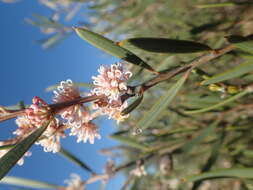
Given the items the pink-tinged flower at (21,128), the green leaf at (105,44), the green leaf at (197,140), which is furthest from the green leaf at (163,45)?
the green leaf at (197,140)

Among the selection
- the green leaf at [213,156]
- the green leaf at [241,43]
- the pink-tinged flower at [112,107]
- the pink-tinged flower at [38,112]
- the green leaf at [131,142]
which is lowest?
the pink-tinged flower at [38,112]

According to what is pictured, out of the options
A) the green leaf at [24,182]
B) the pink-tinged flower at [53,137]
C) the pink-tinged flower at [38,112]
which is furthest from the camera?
the green leaf at [24,182]

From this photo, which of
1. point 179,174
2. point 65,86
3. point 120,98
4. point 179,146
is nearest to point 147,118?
point 120,98

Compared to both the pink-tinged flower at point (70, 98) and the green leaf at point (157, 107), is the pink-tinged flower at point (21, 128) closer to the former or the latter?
the pink-tinged flower at point (70, 98)

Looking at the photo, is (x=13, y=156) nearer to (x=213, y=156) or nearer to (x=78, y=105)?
(x=78, y=105)

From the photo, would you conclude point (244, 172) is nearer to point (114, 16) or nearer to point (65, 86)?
point (65, 86)

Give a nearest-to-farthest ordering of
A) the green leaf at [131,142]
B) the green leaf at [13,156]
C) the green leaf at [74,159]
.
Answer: the green leaf at [13,156]
the green leaf at [74,159]
the green leaf at [131,142]
